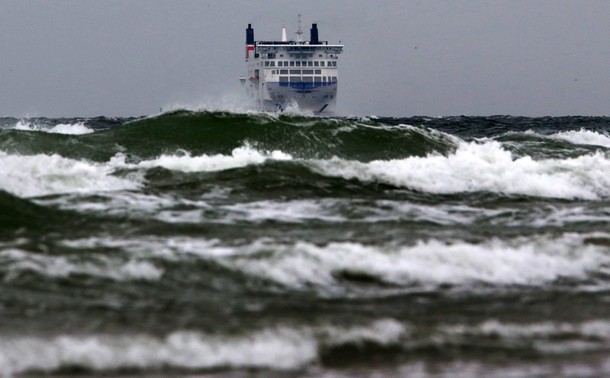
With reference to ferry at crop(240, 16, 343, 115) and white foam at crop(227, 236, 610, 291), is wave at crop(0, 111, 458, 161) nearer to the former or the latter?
white foam at crop(227, 236, 610, 291)

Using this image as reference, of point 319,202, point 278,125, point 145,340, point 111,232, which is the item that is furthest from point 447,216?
point 278,125

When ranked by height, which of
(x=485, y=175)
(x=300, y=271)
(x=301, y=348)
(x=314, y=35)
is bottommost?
(x=301, y=348)

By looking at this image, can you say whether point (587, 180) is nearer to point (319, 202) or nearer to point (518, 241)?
point (319, 202)

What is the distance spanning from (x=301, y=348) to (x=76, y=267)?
244 centimetres

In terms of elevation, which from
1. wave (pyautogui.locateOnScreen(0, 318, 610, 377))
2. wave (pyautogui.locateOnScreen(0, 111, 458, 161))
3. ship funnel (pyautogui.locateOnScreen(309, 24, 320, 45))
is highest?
ship funnel (pyautogui.locateOnScreen(309, 24, 320, 45))

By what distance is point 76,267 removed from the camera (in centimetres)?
675

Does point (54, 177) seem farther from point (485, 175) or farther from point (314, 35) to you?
point (314, 35)

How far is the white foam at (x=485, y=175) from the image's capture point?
13023 mm

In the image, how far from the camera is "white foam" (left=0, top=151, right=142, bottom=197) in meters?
10.9

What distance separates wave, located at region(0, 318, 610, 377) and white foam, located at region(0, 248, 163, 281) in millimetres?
1591

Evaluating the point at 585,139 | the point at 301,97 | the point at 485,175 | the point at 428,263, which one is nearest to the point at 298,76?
the point at 301,97

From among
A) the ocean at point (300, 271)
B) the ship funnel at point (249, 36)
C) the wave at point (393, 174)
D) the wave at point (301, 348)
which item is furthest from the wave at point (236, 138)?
the ship funnel at point (249, 36)

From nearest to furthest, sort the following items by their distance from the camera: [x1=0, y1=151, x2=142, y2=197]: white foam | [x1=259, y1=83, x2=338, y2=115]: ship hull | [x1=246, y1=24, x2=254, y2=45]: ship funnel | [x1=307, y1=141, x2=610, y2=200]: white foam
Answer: [x1=0, y1=151, x2=142, y2=197]: white foam → [x1=307, y1=141, x2=610, y2=200]: white foam → [x1=259, y1=83, x2=338, y2=115]: ship hull → [x1=246, y1=24, x2=254, y2=45]: ship funnel

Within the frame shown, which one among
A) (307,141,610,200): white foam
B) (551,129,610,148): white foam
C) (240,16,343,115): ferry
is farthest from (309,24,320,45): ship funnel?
(307,141,610,200): white foam
